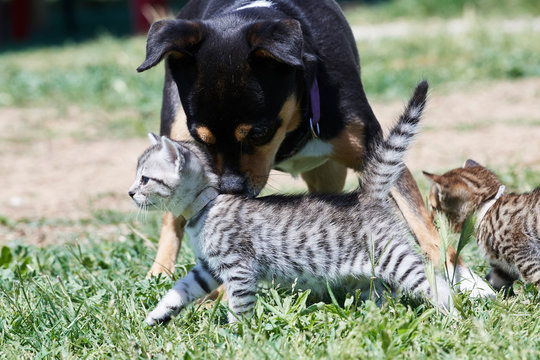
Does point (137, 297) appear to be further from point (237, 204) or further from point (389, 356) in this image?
point (389, 356)

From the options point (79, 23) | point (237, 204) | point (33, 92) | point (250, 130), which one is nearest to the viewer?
point (237, 204)

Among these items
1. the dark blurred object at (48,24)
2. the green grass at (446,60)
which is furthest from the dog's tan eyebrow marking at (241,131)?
the dark blurred object at (48,24)

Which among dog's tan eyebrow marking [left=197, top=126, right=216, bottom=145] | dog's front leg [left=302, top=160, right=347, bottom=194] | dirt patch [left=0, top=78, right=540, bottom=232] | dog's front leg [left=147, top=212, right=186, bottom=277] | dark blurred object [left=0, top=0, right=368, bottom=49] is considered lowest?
dark blurred object [left=0, top=0, right=368, bottom=49]

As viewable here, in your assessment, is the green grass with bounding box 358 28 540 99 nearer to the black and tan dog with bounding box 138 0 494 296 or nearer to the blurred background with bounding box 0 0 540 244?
the blurred background with bounding box 0 0 540 244

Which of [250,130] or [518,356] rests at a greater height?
[250,130]

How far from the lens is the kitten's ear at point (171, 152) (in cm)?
361

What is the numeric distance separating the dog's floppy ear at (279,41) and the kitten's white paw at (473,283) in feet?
4.51

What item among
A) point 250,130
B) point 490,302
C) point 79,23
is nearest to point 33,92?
point 250,130

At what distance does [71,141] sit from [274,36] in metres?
6.38

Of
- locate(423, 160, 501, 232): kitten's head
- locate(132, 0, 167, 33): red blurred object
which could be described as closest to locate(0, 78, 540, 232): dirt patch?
locate(423, 160, 501, 232): kitten's head

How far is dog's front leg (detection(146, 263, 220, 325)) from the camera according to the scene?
3426 millimetres

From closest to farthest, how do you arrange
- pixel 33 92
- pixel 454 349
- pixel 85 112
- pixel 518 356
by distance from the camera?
pixel 518 356, pixel 454 349, pixel 85 112, pixel 33 92

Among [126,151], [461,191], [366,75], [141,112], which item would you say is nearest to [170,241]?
[461,191]

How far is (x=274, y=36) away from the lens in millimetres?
3801
